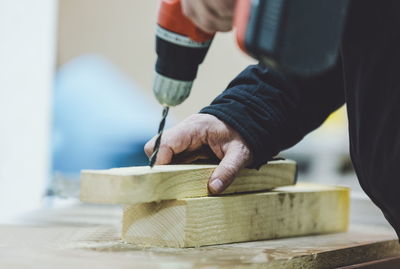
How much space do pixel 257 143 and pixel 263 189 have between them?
11 cm

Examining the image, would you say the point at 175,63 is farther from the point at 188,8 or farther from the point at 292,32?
the point at 292,32

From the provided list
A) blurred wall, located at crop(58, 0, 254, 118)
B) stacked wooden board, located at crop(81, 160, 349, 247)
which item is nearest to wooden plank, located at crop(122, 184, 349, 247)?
stacked wooden board, located at crop(81, 160, 349, 247)

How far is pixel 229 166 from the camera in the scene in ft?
3.73

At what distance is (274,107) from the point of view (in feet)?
4.06

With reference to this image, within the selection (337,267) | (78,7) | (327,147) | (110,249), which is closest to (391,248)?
(337,267)

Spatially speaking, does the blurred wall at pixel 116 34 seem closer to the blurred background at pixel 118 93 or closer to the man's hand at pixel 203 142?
the blurred background at pixel 118 93

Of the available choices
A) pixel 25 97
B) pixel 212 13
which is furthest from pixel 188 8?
pixel 25 97

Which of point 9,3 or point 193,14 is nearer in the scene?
point 193,14

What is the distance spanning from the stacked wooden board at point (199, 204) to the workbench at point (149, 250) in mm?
26

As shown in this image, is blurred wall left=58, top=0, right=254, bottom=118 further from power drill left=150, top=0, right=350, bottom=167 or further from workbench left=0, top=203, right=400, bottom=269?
power drill left=150, top=0, right=350, bottom=167

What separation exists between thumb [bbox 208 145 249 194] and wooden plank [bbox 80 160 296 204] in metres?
0.01

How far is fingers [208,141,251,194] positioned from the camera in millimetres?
1115

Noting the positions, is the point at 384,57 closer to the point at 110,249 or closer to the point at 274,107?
the point at 274,107

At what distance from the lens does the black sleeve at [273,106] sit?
46.9 inches
